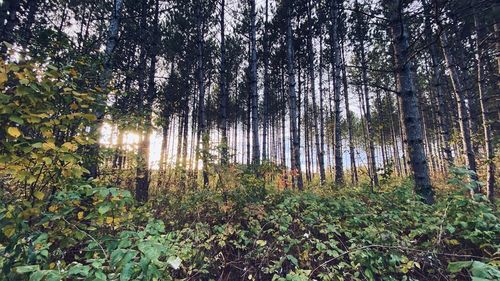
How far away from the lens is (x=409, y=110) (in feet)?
12.1

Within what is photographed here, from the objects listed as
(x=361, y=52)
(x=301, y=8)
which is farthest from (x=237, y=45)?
(x=361, y=52)

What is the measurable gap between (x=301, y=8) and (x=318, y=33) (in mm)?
2859

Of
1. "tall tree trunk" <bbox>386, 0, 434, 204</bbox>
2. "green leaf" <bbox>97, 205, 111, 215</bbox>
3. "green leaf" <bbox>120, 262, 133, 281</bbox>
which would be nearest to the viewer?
"green leaf" <bbox>120, 262, 133, 281</bbox>

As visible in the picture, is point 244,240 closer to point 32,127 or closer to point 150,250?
point 150,250

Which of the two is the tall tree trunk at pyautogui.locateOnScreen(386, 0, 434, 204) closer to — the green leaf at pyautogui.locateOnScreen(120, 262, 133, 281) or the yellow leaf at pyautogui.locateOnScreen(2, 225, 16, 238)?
the green leaf at pyautogui.locateOnScreen(120, 262, 133, 281)

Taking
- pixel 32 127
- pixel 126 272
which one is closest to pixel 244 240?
pixel 126 272

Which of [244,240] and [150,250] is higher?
[150,250]

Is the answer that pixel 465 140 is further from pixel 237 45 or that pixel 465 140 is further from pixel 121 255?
pixel 237 45

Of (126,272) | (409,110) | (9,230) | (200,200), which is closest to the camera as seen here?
(126,272)

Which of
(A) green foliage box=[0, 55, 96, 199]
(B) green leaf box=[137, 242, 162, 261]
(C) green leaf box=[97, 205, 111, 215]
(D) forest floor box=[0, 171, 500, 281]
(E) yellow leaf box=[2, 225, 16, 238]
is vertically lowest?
(D) forest floor box=[0, 171, 500, 281]

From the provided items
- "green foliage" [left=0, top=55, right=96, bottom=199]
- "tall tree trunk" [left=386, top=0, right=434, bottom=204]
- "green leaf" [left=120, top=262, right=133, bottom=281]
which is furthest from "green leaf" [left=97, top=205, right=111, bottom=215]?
"tall tree trunk" [left=386, top=0, right=434, bottom=204]

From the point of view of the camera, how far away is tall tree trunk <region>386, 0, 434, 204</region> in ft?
11.9

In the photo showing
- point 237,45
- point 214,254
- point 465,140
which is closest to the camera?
point 214,254

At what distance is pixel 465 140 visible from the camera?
21.9 feet
